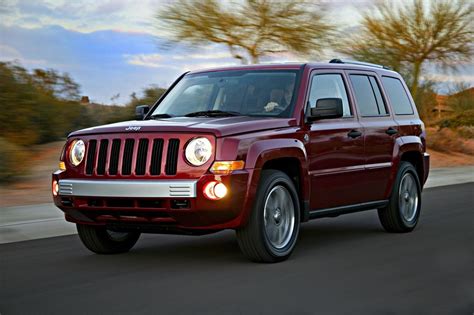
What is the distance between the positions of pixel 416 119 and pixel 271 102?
3.04 metres

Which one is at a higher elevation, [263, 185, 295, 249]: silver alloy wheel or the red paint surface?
the red paint surface

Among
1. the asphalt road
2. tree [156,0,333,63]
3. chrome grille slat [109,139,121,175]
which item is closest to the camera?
the asphalt road

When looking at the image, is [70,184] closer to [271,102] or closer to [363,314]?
[271,102]

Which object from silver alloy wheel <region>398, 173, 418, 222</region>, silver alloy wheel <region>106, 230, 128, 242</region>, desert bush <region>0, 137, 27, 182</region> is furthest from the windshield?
desert bush <region>0, 137, 27, 182</region>

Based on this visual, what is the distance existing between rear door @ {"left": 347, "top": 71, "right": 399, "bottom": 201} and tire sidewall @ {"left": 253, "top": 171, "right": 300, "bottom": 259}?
63.9 inches

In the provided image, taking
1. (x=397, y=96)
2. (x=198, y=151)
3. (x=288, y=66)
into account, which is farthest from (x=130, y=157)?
(x=397, y=96)

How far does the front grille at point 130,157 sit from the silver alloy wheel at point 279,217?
0.98 m

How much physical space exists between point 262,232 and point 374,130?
8.75 feet

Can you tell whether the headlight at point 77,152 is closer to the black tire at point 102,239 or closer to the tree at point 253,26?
the black tire at point 102,239

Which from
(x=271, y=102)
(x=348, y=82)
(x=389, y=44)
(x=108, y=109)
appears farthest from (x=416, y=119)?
(x=389, y=44)

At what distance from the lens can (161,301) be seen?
20.5 ft

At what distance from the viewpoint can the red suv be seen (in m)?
7.49

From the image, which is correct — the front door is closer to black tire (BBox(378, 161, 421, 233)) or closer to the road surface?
black tire (BBox(378, 161, 421, 233))

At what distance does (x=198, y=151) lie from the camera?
7.49 m
